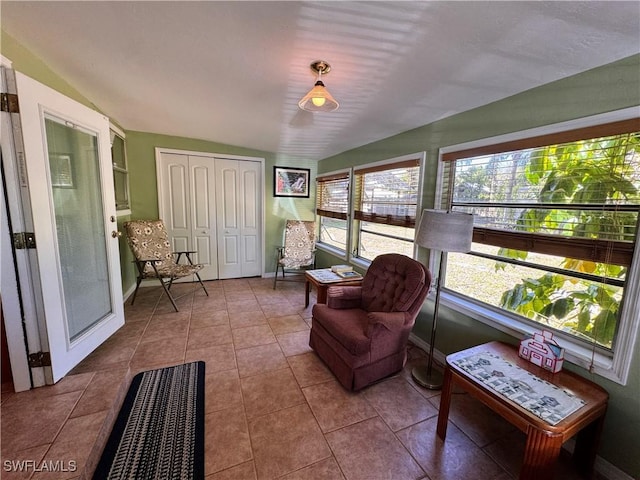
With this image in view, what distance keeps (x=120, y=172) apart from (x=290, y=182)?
7.90 ft

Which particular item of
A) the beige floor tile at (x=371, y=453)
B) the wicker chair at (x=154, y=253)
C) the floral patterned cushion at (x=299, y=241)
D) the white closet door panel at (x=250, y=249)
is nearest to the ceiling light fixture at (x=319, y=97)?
the beige floor tile at (x=371, y=453)

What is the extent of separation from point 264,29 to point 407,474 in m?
2.45

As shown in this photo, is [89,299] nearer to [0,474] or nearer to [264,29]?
[0,474]

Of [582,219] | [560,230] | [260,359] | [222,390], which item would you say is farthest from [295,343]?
[582,219]

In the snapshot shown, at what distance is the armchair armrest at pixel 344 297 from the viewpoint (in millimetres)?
2359

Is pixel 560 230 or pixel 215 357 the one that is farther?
pixel 215 357

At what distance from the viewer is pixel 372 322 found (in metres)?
1.85

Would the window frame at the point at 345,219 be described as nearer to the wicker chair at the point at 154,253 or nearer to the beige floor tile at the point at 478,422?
the wicker chair at the point at 154,253

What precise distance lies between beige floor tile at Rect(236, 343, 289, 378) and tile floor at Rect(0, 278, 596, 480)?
14mm

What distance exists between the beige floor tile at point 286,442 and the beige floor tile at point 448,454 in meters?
0.52

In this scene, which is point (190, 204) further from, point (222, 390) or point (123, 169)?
point (222, 390)

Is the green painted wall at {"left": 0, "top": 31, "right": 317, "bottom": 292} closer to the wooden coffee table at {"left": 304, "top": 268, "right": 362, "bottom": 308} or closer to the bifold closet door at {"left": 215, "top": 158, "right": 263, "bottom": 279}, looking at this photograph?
the bifold closet door at {"left": 215, "top": 158, "right": 263, "bottom": 279}

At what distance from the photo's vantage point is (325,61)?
5.24ft

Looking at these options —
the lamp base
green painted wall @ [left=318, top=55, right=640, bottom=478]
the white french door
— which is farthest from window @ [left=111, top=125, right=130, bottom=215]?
the lamp base
